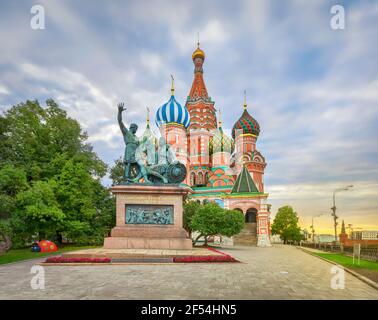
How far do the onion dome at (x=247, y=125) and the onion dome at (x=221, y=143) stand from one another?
2.62 m

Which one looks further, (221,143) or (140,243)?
(221,143)

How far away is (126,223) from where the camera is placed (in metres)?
19.1

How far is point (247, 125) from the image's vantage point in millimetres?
51844

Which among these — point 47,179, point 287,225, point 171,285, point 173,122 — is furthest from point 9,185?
point 287,225

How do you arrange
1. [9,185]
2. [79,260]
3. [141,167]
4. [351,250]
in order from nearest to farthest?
[79,260]
[141,167]
[9,185]
[351,250]

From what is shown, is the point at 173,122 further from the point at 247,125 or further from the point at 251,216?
the point at 251,216

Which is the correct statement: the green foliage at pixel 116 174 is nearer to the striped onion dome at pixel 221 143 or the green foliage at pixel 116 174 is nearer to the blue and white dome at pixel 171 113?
the blue and white dome at pixel 171 113

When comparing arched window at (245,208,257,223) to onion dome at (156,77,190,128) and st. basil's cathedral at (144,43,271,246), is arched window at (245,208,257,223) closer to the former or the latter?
st. basil's cathedral at (144,43,271,246)

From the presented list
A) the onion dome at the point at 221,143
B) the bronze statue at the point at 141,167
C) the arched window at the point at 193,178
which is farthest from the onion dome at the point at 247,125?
the bronze statue at the point at 141,167

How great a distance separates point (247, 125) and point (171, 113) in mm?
13836

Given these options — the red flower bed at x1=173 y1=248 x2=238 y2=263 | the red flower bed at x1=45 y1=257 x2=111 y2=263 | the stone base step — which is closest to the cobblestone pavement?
the red flower bed at x1=45 y1=257 x2=111 y2=263
